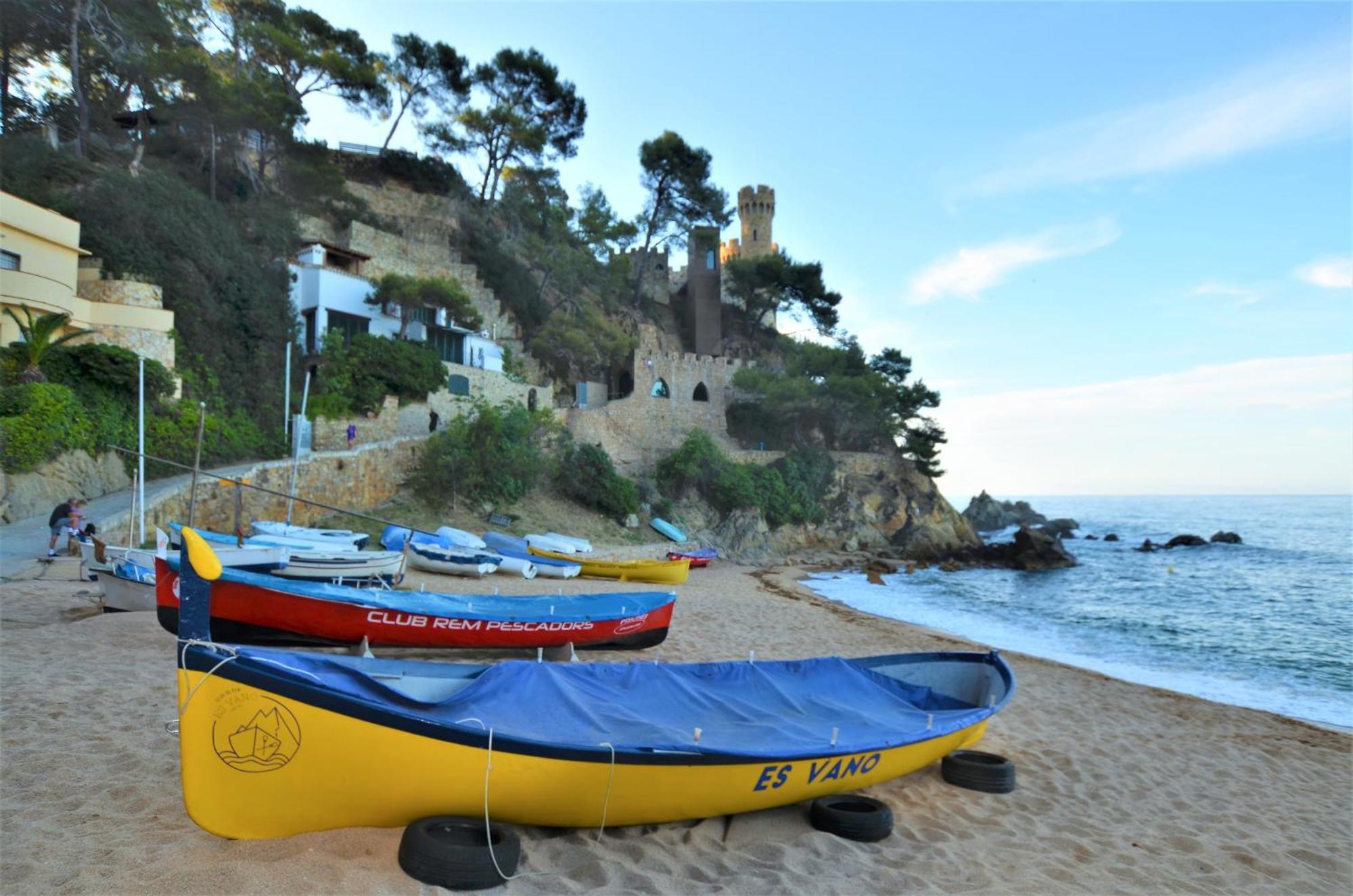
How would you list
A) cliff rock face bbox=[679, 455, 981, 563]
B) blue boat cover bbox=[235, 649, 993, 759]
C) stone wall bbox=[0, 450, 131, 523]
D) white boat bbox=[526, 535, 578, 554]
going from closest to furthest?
blue boat cover bbox=[235, 649, 993, 759] → stone wall bbox=[0, 450, 131, 523] → white boat bbox=[526, 535, 578, 554] → cliff rock face bbox=[679, 455, 981, 563]

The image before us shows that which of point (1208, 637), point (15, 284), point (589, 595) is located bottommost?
point (1208, 637)

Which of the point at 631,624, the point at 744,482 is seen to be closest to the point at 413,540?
the point at 631,624

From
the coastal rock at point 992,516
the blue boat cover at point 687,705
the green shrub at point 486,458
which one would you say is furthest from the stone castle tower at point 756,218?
the blue boat cover at point 687,705

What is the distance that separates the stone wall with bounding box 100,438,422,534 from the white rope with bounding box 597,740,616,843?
12.3m

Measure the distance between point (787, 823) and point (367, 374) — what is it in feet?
70.8

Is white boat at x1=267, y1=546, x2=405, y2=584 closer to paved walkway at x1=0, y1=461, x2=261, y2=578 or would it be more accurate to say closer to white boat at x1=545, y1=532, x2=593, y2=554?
paved walkway at x1=0, y1=461, x2=261, y2=578

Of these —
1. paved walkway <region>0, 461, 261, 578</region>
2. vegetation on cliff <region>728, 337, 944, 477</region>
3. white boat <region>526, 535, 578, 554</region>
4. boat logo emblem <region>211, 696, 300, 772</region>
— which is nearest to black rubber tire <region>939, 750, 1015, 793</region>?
boat logo emblem <region>211, 696, 300, 772</region>

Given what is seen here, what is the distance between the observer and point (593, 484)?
26.8m

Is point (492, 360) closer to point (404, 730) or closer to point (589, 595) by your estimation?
point (589, 595)

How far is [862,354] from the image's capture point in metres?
39.5

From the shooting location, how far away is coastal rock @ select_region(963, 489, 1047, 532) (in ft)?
180

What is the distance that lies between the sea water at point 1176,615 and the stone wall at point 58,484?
17.4m

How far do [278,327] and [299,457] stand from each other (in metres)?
6.00

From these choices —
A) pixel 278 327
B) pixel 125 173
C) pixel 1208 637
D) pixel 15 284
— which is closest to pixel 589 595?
pixel 1208 637
